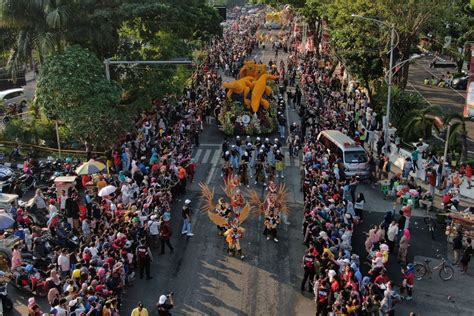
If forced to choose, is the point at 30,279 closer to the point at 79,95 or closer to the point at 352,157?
the point at 79,95

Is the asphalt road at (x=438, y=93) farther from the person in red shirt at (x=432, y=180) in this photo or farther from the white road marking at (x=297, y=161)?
the white road marking at (x=297, y=161)

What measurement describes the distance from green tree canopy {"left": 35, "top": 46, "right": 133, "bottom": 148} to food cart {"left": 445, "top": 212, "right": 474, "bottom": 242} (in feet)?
55.7

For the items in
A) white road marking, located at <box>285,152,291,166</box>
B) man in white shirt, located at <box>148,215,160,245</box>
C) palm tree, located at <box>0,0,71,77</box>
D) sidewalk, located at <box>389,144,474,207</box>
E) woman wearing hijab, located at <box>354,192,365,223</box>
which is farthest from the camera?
white road marking, located at <box>285,152,291,166</box>

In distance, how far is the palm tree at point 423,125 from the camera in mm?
33438

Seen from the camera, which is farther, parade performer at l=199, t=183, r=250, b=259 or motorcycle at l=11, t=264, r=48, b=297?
parade performer at l=199, t=183, r=250, b=259

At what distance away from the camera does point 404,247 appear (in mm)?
20328

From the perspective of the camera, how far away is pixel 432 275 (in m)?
20.0

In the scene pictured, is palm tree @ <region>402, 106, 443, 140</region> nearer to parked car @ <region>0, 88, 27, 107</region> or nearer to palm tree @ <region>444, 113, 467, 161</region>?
palm tree @ <region>444, 113, 467, 161</region>

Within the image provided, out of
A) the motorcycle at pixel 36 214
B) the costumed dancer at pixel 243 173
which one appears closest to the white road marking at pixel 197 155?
the costumed dancer at pixel 243 173

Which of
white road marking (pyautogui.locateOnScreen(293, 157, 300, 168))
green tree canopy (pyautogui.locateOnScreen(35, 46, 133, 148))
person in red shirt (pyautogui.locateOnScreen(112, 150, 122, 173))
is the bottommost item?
white road marking (pyautogui.locateOnScreen(293, 157, 300, 168))

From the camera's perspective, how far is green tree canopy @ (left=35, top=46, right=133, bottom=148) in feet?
93.8

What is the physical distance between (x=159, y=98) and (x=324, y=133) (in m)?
10.7

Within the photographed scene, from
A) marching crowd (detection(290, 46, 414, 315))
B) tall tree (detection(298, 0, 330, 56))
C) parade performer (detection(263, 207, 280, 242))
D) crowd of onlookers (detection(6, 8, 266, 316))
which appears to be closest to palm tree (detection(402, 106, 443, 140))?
marching crowd (detection(290, 46, 414, 315))

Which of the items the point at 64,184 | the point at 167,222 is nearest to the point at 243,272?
the point at 167,222
